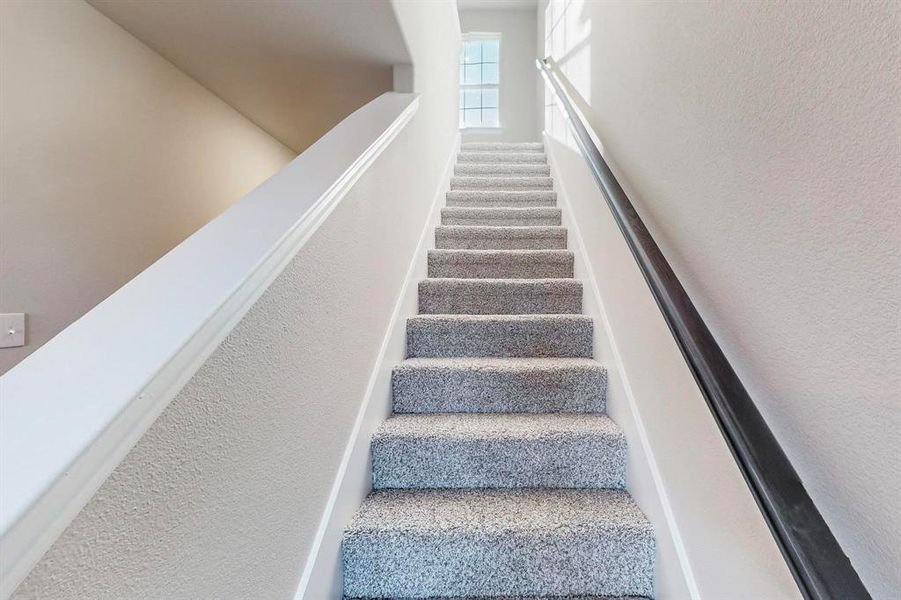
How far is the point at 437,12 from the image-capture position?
2.52m

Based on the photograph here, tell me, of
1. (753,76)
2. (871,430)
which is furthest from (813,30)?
(871,430)

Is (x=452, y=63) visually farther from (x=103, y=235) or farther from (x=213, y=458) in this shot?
(x=213, y=458)

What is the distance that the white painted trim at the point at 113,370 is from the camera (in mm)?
358

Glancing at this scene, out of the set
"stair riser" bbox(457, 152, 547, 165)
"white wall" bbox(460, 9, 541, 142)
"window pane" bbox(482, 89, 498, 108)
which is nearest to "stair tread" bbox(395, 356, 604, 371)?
"stair riser" bbox(457, 152, 547, 165)

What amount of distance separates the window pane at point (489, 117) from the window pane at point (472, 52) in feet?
2.23

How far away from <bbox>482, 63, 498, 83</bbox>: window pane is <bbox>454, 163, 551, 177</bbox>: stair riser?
120 inches

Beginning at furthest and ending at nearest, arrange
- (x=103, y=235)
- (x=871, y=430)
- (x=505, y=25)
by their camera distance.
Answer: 1. (x=505, y=25)
2. (x=103, y=235)
3. (x=871, y=430)

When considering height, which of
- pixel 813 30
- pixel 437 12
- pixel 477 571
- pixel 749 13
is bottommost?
pixel 477 571

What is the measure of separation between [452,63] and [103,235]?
8.87 ft

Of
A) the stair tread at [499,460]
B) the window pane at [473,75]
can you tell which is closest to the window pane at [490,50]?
the window pane at [473,75]

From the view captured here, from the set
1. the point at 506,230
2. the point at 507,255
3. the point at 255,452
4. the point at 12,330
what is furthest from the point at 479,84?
the point at 255,452

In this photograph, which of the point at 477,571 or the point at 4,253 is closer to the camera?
the point at 477,571

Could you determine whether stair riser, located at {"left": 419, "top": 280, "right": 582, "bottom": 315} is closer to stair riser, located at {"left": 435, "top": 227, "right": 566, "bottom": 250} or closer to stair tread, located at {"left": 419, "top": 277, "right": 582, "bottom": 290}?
stair tread, located at {"left": 419, "top": 277, "right": 582, "bottom": 290}

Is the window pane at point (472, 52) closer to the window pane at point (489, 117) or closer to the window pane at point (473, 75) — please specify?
the window pane at point (473, 75)
